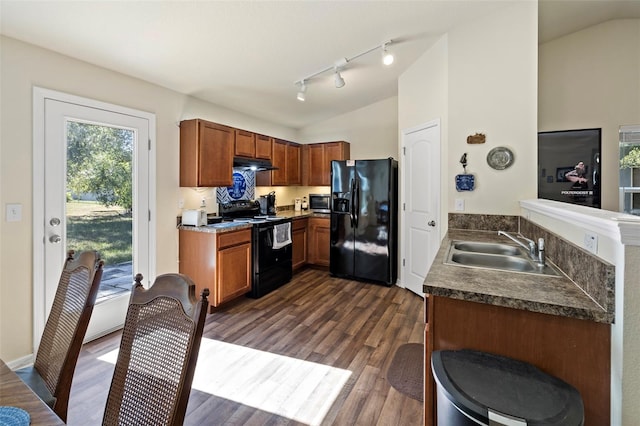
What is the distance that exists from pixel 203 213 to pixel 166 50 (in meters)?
1.59

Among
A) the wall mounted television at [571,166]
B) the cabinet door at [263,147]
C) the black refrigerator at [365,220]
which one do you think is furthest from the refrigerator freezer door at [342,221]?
the wall mounted television at [571,166]

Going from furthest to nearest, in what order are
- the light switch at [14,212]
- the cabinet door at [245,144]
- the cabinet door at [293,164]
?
the cabinet door at [293,164]
the cabinet door at [245,144]
the light switch at [14,212]

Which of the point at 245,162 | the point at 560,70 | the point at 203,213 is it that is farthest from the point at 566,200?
the point at 203,213

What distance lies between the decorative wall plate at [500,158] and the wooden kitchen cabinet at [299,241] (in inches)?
105

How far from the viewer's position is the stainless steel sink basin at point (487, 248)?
2.06 metres

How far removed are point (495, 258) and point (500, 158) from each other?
3.67 ft

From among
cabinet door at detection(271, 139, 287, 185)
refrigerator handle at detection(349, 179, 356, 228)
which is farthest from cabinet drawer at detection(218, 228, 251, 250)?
refrigerator handle at detection(349, 179, 356, 228)

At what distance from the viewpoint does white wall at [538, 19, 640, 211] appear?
3129 millimetres

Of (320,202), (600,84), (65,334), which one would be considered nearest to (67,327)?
(65,334)

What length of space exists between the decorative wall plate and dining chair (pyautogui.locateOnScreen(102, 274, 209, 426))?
2689 millimetres

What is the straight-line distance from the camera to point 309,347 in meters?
2.47

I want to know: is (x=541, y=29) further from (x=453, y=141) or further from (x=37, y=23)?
(x=37, y=23)

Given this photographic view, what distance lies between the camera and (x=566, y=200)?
3.32 meters

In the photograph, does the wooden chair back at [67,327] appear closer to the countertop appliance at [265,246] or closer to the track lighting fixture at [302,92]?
the countertop appliance at [265,246]
